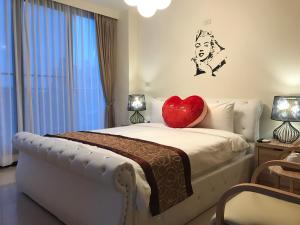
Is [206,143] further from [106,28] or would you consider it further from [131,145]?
[106,28]

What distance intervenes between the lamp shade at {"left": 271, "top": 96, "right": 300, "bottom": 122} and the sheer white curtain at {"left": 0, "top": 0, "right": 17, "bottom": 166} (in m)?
3.52

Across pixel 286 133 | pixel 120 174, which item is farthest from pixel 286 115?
pixel 120 174

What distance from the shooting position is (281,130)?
2.81 m

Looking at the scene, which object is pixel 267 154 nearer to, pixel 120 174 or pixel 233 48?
pixel 233 48

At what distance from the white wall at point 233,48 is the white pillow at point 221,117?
1.36 feet

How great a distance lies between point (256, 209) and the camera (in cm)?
135

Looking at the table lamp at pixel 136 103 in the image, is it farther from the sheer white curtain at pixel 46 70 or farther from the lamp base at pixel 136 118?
the sheer white curtain at pixel 46 70

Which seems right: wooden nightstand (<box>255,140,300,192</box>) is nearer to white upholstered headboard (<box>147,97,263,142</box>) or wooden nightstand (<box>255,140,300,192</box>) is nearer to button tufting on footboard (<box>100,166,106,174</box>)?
white upholstered headboard (<box>147,97,263,142</box>)

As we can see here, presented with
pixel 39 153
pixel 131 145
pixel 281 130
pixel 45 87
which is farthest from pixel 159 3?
pixel 45 87

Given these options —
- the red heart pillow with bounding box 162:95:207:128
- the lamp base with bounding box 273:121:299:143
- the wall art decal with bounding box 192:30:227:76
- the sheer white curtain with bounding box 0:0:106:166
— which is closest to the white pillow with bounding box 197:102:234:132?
the red heart pillow with bounding box 162:95:207:128

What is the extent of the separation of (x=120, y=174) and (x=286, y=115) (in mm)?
2032

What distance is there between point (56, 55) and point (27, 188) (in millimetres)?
2233

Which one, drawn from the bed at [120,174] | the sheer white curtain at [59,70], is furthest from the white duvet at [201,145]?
the sheer white curtain at [59,70]

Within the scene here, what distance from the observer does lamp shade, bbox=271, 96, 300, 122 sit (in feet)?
8.15
